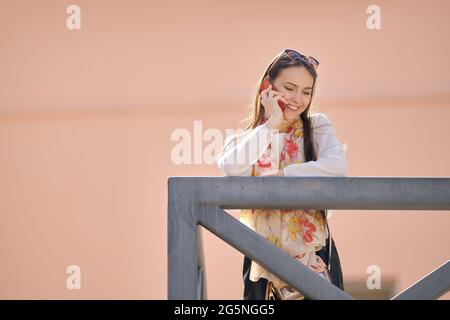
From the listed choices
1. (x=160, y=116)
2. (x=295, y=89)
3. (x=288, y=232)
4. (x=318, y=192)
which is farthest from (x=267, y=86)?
(x=160, y=116)

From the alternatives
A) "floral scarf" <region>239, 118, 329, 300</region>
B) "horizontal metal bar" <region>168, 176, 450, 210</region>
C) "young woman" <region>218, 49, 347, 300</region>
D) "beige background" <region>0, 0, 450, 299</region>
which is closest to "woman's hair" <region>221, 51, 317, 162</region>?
"young woman" <region>218, 49, 347, 300</region>

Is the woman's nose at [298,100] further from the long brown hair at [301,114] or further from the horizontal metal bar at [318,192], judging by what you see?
the horizontal metal bar at [318,192]

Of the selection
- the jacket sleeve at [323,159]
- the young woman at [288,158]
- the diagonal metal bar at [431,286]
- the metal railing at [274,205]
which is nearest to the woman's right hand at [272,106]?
the young woman at [288,158]

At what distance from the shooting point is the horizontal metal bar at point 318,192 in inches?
64.1

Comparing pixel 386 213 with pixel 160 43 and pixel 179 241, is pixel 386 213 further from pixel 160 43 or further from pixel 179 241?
pixel 179 241

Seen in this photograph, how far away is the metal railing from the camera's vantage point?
1.62m

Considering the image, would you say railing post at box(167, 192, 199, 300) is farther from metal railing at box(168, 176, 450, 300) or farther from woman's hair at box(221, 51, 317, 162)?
woman's hair at box(221, 51, 317, 162)

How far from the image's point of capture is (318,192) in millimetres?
1631

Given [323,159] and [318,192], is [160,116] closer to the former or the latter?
[323,159]

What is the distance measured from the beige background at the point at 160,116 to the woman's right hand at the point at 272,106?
2.05 metres

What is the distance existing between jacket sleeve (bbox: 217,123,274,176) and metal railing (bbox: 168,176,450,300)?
12.2 inches

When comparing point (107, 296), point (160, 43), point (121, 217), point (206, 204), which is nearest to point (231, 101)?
point (160, 43)

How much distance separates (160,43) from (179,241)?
2.91m

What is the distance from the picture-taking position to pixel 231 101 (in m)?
4.36
